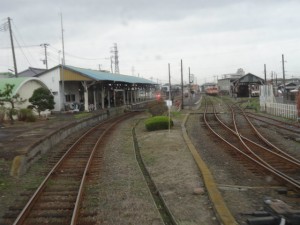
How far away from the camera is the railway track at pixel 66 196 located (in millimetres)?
7738

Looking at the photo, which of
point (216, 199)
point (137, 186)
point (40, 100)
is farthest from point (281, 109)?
point (216, 199)

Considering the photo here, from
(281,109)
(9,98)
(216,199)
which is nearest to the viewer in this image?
(216,199)

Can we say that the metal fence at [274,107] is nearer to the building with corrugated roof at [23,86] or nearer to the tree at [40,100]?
the tree at [40,100]

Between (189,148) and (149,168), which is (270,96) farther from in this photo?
(149,168)

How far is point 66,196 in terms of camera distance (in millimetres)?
9500

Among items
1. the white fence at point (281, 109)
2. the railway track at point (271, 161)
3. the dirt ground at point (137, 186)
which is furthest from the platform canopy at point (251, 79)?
the dirt ground at point (137, 186)

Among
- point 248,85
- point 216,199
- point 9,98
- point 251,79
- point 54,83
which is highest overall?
point 251,79

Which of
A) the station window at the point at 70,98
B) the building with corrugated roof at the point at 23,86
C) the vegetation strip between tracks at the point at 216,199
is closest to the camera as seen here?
the vegetation strip between tracks at the point at 216,199

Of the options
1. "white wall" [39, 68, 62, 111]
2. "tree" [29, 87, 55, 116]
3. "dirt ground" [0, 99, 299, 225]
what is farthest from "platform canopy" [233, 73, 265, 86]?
"dirt ground" [0, 99, 299, 225]

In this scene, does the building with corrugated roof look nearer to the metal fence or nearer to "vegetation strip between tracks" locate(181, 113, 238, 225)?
the metal fence

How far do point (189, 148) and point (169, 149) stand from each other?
808 millimetres

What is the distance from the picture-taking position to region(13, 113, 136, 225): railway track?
774 cm

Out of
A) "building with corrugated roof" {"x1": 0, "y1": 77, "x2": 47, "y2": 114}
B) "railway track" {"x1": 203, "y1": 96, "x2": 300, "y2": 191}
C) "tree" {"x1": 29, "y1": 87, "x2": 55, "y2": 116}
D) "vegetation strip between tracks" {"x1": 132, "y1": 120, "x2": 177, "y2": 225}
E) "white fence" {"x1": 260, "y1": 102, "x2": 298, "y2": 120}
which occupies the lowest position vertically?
"vegetation strip between tracks" {"x1": 132, "y1": 120, "x2": 177, "y2": 225}

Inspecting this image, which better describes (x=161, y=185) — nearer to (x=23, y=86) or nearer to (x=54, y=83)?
(x=23, y=86)
